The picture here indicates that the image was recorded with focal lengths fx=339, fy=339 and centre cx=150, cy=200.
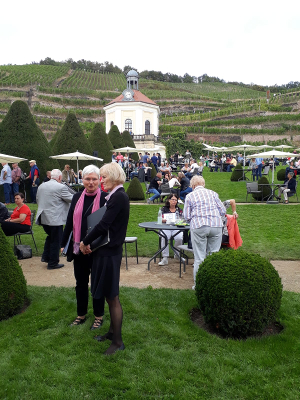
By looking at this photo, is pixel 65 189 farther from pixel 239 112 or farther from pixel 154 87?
pixel 154 87

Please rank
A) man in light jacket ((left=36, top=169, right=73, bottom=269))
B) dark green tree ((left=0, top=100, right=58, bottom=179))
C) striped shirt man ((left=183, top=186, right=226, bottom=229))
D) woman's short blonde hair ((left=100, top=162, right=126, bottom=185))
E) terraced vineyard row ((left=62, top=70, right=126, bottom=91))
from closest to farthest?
woman's short blonde hair ((left=100, top=162, right=126, bottom=185)) → striped shirt man ((left=183, top=186, right=226, bottom=229)) → man in light jacket ((left=36, top=169, right=73, bottom=269)) → dark green tree ((left=0, top=100, right=58, bottom=179)) → terraced vineyard row ((left=62, top=70, right=126, bottom=91))

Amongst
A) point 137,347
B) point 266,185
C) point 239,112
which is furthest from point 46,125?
point 137,347

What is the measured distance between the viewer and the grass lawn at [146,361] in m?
2.73

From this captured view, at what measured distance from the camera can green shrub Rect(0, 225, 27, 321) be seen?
383cm

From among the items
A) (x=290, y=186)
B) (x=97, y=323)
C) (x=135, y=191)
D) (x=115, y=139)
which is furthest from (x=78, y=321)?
(x=115, y=139)

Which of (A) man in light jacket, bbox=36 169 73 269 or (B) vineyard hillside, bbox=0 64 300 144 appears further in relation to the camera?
(B) vineyard hillside, bbox=0 64 300 144

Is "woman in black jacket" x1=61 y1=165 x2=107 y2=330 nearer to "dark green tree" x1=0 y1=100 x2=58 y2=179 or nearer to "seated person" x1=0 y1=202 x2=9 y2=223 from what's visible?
"seated person" x1=0 y1=202 x2=9 y2=223

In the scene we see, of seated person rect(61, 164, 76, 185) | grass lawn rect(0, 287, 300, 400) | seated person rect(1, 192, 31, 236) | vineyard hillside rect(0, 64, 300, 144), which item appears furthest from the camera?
vineyard hillside rect(0, 64, 300, 144)

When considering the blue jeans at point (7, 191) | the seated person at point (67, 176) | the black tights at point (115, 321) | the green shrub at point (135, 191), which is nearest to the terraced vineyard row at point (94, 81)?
the seated person at point (67, 176)

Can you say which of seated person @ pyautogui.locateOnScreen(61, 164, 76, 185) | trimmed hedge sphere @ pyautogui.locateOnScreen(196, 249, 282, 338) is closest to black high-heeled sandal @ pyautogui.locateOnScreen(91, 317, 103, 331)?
trimmed hedge sphere @ pyautogui.locateOnScreen(196, 249, 282, 338)

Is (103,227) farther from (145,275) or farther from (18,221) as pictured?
(18,221)

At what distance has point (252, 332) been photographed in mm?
3512

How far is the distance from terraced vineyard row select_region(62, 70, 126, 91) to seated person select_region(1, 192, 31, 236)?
6843 centimetres

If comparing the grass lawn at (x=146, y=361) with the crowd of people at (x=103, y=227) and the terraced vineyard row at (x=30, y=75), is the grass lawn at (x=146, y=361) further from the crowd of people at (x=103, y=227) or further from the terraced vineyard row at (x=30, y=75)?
the terraced vineyard row at (x=30, y=75)
